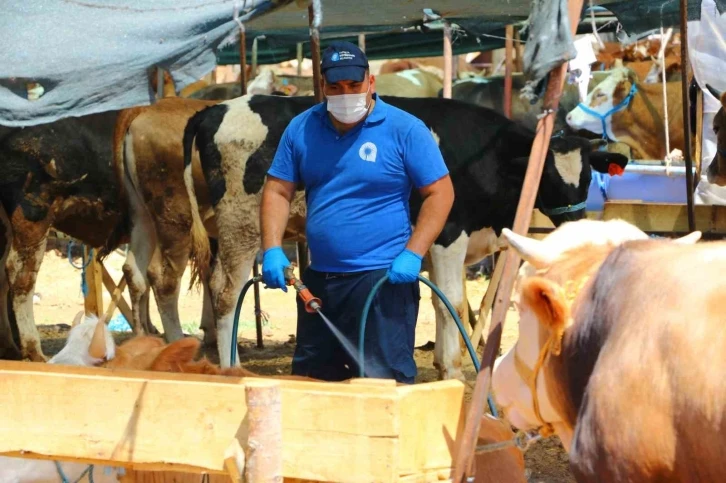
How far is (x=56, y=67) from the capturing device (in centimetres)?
398

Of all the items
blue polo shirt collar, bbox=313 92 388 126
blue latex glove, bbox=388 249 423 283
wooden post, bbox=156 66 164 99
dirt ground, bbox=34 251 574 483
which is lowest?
dirt ground, bbox=34 251 574 483

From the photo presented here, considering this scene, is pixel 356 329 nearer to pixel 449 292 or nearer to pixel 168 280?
pixel 449 292

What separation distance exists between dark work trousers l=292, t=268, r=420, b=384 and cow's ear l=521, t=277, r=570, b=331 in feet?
5.64

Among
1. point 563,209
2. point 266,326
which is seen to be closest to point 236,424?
point 563,209

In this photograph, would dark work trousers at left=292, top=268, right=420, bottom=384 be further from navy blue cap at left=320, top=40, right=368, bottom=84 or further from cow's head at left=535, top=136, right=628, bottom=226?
Answer: cow's head at left=535, top=136, right=628, bottom=226

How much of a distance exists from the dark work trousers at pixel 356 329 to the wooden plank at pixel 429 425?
1.43 metres

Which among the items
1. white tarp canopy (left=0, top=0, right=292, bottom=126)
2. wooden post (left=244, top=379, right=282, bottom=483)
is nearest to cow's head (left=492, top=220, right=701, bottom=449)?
wooden post (left=244, top=379, right=282, bottom=483)

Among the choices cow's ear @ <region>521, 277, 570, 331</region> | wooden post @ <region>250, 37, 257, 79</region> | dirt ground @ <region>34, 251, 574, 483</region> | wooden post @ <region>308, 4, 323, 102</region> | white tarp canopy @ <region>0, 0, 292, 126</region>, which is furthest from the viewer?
wooden post @ <region>250, 37, 257, 79</region>

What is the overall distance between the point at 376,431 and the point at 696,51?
5591 mm

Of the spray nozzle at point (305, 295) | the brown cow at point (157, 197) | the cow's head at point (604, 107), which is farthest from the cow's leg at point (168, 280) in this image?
the cow's head at point (604, 107)

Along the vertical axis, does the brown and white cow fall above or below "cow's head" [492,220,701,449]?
below

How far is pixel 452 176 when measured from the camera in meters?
7.34

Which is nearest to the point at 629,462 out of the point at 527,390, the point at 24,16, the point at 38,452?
the point at 527,390

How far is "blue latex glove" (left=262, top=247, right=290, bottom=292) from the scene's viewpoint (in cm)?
423
